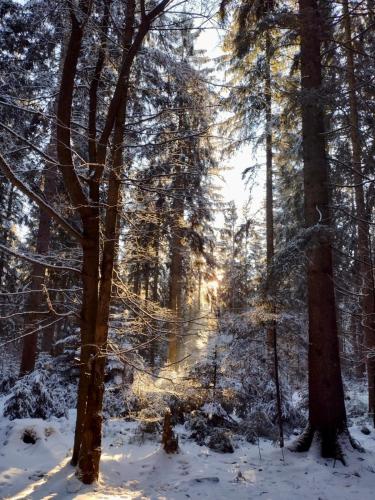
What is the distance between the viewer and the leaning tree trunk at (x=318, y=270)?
7.05 m

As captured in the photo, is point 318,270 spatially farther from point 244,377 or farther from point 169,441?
point 169,441

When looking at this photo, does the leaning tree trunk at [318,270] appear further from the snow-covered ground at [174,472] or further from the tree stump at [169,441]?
the tree stump at [169,441]

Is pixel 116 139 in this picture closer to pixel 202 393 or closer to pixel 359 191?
pixel 202 393

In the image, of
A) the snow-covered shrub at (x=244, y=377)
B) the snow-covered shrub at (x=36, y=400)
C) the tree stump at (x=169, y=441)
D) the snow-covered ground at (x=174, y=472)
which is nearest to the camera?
the snow-covered ground at (x=174, y=472)

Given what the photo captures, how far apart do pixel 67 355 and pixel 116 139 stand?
754cm

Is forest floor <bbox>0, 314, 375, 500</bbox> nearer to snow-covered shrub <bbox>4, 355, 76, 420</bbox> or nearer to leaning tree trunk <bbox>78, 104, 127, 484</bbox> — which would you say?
leaning tree trunk <bbox>78, 104, 127, 484</bbox>

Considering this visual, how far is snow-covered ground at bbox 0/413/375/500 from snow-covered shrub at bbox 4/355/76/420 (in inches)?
41.9

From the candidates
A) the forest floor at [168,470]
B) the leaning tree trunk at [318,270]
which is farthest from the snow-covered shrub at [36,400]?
the leaning tree trunk at [318,270]

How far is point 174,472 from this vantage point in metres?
6.48

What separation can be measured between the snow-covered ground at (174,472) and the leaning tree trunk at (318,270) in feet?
1.99

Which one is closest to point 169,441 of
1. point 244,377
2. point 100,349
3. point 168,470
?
point 168,470

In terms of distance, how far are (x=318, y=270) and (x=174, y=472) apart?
458 cm

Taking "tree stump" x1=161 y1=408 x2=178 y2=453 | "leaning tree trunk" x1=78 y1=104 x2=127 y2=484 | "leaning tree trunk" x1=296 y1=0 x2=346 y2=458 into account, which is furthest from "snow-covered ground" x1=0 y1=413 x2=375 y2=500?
"leaning tree trunk" x1=296 y1=0 x2=346 y2=458

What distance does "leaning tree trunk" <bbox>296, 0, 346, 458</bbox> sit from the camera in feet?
23.1
